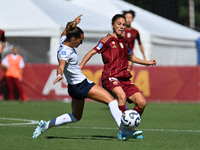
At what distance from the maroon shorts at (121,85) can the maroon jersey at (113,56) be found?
0.26 feet

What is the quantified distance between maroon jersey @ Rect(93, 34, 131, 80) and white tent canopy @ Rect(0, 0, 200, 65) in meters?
13.3

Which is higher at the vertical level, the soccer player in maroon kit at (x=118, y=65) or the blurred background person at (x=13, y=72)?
the soccer player in maroon kit at (x=118, y=65)

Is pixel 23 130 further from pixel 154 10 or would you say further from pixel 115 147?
pixel 154 10

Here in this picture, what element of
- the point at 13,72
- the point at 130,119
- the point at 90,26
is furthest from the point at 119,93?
the point at 90,26

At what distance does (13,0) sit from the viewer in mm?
24047

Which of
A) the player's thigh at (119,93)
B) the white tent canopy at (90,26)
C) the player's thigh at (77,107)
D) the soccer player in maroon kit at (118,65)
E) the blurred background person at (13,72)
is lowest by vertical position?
the blurred background person at (13,72)

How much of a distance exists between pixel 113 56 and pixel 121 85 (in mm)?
506

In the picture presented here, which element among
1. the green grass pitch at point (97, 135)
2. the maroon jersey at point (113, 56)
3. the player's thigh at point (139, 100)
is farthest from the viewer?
the maroon jersey at point (113, 56)

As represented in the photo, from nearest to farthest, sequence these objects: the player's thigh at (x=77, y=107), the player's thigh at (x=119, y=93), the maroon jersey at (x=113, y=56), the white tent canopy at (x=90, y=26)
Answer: the player's thigh at (x=77, y=107)
the player's thigh at (x=119, y=93)
the maroon jersey at (x=113, y=56)
the white tent canopy at (x=90, y=26)

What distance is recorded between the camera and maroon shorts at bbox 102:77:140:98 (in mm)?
8867

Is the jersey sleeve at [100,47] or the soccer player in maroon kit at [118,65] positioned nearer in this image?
the soccer player in maroon kit at [118,65]

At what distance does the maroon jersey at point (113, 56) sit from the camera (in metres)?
8.99

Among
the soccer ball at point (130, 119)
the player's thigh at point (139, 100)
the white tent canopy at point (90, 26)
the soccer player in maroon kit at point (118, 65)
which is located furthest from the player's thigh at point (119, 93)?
the white tent canopy at point (90, 26)

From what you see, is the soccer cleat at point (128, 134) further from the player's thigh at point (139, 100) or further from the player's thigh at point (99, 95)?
the player's thigh at point (139, 100)
